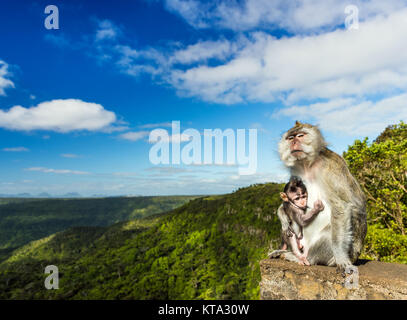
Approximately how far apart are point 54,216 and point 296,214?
211 meters

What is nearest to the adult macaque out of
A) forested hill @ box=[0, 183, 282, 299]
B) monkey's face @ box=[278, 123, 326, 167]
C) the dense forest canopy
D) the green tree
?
monkey's face @ box=[278, 123, 326, 167]

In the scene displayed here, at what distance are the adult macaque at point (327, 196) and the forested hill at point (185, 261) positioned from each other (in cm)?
4022

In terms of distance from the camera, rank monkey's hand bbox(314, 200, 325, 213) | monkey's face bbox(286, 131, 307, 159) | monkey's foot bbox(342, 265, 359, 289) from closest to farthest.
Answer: monkey's foot bbox(342, 265, 359, 289), monkey's hand bbox(314, 200, 325, 213), monkey's face bbox(286, 131, 307, 159)

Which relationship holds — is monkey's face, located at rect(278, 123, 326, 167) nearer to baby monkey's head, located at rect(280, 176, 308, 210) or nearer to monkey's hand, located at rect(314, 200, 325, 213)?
baby monkey's head, located at rect(280, 176, 308, 210)

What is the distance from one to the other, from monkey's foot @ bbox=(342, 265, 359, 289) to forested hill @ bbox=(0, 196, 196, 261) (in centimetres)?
16757

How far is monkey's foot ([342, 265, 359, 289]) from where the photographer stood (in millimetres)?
3088

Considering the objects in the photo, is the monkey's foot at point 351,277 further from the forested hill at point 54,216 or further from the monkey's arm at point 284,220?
the forested hill at point 54,216

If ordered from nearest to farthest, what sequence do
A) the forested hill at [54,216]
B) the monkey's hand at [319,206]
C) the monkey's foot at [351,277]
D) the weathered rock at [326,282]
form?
1. the weathered rock at [326,282]
2. the monkey's foot at [351,277]
3. the monkey's hand at [319,206]
4. the forested hill at [54,216]

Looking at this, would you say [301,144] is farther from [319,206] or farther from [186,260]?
[186,260]

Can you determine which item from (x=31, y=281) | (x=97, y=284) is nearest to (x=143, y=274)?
(x=97, y=284)

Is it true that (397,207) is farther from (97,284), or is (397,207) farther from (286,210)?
(97,284)

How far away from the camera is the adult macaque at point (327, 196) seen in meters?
3.12

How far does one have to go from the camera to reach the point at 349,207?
10.1 ft

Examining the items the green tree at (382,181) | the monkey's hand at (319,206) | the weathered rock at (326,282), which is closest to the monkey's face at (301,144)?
the monkey's hand at (319,206)
